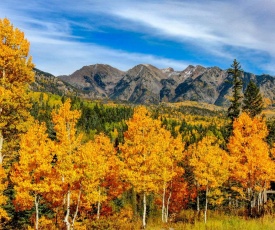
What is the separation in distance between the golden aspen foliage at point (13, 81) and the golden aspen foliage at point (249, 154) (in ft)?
62.5

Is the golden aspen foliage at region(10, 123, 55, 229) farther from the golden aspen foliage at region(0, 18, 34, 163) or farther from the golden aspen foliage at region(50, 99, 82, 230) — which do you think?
the golden aspen foliage at region(0, 18, 34, 163)

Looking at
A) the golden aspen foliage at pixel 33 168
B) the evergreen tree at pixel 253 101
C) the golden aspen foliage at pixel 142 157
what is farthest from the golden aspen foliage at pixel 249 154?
the evergreen tree at pixel 253 101

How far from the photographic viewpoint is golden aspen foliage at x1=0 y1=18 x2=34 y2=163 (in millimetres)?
18938

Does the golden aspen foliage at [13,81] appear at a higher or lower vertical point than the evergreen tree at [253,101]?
lower

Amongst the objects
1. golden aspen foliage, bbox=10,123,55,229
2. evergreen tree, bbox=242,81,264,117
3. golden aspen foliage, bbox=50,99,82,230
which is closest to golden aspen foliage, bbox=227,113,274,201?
golden aspen foliage, bbox=50,99,82,230

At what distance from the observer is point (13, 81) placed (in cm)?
2008

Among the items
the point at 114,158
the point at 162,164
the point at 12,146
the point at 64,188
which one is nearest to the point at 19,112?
the point at 12,146

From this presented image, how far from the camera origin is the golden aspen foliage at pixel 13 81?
18938mm

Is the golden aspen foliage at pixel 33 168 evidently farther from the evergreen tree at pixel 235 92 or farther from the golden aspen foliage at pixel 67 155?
the evergreen tree at pixel 235 92

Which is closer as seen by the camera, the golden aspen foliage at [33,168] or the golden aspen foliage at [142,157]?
the golden aspen foliage at [33,168]

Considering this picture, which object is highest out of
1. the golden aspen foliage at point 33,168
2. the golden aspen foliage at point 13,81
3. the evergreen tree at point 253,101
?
the evergreen tree at point 253,101

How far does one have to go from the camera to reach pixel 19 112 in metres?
20.1

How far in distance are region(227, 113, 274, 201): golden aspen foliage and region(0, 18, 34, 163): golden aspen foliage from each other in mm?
19061

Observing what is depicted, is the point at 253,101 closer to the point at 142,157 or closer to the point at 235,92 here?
the point at 235,92
